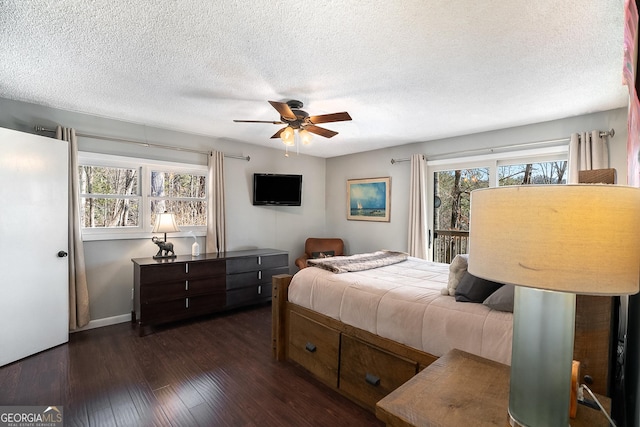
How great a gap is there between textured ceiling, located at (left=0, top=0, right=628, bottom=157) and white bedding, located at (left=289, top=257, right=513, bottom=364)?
1645 mm

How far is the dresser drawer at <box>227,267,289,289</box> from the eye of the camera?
4.00 m

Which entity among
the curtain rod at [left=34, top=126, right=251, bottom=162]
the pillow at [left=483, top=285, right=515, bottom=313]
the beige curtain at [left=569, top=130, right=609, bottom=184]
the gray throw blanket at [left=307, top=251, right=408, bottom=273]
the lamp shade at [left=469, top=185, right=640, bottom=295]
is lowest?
the gray throw blanket at [left=307, top=251, right=408, bottom=273]

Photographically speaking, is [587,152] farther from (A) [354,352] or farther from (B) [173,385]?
(B) [173,385]

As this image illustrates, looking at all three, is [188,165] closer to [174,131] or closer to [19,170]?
[174,131]

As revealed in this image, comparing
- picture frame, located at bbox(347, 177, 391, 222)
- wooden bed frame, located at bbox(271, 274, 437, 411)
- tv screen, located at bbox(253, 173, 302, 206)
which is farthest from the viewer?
picture frame, located at bbox(347, 177, 391, 222)

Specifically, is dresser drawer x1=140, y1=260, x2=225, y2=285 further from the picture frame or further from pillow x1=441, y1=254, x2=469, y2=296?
pillow x1=441, y1=254, x2=469, y2=296

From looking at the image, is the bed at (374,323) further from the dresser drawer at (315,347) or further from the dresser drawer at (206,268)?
the dresser drawer at (206,268)

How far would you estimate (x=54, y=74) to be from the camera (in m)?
2.44

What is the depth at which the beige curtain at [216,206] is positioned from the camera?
14.2 feet

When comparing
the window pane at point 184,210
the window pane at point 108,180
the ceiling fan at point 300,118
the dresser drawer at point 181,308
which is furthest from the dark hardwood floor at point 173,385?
the ceiling fan at point 300,118

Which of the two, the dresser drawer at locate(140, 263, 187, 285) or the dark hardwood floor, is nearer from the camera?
the dark hardwood floor

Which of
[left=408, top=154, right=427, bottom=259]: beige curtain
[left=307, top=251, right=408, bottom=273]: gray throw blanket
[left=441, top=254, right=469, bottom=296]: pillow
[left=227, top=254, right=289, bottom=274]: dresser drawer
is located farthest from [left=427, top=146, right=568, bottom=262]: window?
[left=441, top=254, right=469, bottom=296]: pillow

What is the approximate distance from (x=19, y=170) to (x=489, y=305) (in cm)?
396

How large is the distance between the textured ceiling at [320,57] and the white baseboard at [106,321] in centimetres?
244
